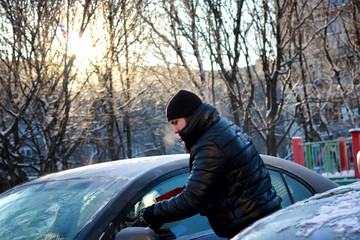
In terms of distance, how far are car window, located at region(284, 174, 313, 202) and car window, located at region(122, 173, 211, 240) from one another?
746mm

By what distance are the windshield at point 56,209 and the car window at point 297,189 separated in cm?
125

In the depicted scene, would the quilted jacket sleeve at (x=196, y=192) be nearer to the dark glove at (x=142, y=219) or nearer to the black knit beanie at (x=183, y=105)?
the dark glove at (x=142, y=219)

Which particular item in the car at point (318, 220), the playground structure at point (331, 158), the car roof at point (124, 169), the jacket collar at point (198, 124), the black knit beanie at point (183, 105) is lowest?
the playground structure at point (331, 158)

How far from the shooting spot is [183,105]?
293 centimetres

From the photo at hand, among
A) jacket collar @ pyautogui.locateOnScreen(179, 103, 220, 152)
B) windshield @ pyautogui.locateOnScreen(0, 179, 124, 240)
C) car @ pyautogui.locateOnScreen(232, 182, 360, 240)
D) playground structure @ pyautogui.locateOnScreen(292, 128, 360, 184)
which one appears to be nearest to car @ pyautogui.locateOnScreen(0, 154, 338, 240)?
windshield @ pyautogui.locateOnScreen(0, 179, 124, 240)

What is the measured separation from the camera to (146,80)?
67.1 ft

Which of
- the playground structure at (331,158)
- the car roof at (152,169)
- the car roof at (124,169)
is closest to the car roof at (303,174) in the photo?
the car roof at (152,169)

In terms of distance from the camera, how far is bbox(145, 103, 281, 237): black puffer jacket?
106 inches

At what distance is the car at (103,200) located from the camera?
9.27ft

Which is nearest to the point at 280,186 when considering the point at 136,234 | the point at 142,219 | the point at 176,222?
the point at 176,222

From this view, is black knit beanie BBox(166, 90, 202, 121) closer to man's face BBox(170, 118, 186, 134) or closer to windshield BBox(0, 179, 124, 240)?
man's face BBox(170, 118, 186, 134)

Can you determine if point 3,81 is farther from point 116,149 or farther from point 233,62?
point 116,149

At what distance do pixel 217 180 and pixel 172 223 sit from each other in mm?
505

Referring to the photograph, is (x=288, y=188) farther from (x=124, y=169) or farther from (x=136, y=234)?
(x=136, y=234)
